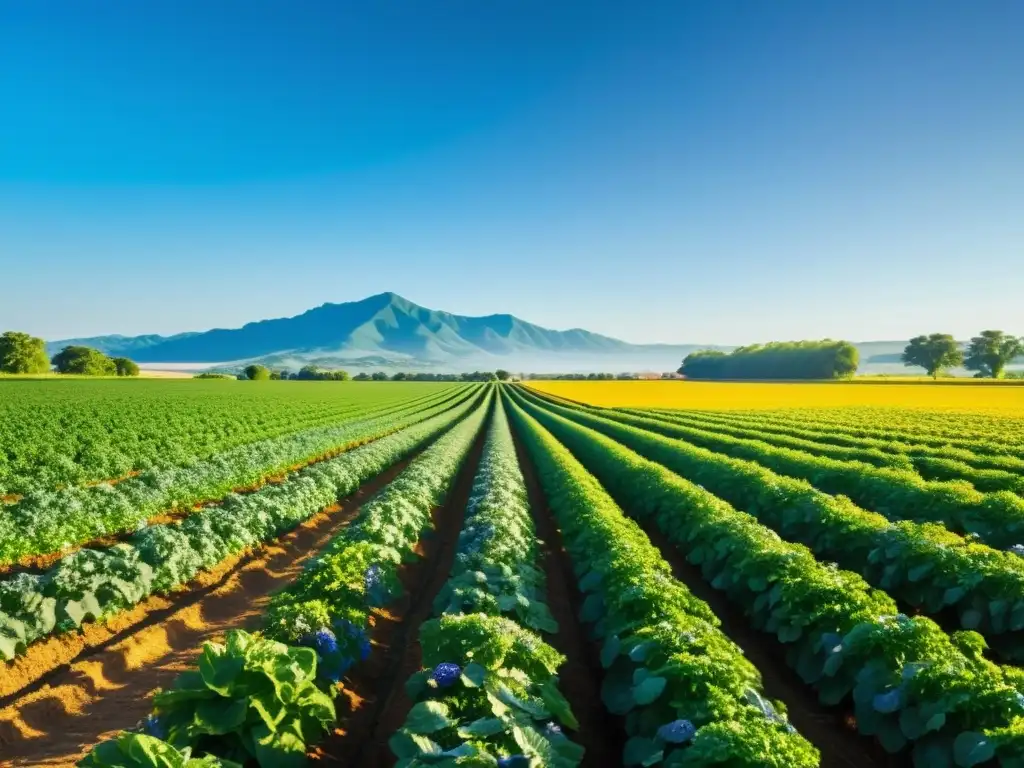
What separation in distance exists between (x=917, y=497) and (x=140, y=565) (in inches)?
593

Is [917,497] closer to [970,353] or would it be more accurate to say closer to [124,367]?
[970,353]

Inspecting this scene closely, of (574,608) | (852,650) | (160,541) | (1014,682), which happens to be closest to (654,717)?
(852,650)

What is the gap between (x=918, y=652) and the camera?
5277mm

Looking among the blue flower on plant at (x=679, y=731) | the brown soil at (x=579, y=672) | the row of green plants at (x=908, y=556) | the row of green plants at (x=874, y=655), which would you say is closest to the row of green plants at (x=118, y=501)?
the brown soil at (x=579, y=672)

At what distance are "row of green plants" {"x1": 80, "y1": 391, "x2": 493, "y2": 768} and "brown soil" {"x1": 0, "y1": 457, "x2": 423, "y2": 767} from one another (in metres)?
1.70

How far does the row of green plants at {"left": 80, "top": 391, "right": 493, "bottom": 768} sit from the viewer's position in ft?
14.4

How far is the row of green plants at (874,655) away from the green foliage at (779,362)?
124497 millimetres

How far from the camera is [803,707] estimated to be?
6875 millimetres

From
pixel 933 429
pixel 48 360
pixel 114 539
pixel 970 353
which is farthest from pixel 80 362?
pixel 970 353

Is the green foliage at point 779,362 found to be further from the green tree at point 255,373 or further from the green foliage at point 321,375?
the green tree at point 255,373

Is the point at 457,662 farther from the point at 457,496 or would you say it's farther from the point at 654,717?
the point at 457,496

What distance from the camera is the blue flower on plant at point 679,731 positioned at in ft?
14.0

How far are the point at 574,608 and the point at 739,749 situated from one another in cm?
618

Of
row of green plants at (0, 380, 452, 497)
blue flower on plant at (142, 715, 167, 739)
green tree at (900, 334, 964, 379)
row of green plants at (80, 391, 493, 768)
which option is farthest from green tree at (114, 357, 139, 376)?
green tree at (900, 334, 964, 379)
